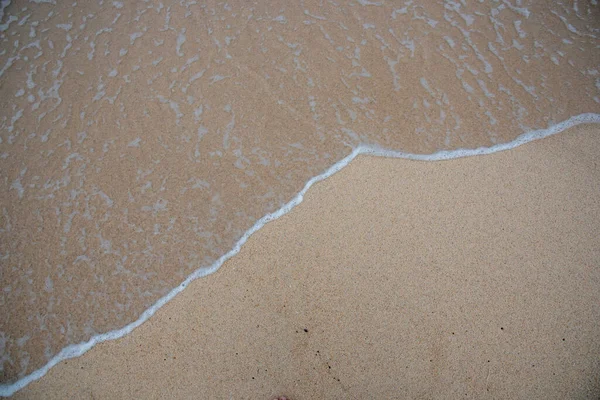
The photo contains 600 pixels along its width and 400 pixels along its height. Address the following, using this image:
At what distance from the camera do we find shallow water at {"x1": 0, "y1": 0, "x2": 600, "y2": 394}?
211 centimetres

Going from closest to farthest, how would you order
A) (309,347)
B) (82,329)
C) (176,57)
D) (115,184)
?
(309,347) < (82,329) < (115,184) < (176,57)

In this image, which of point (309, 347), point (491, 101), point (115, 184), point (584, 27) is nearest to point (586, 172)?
point (491, 101)

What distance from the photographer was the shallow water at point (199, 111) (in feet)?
6.93

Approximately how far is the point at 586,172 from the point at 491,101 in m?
0.74

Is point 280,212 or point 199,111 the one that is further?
point 199,111

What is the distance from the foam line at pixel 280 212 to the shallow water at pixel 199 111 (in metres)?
0.04

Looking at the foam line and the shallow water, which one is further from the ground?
the shallow water

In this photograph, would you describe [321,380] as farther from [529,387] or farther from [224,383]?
[529,387]

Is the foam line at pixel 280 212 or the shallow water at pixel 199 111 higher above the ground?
the shallow water at pixel 199 111

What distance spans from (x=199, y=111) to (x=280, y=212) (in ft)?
3.19

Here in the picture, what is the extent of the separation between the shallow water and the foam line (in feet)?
0.13

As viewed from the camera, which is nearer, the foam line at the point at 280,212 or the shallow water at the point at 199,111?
the foam line at the point at 280,212

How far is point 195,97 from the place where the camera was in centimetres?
277

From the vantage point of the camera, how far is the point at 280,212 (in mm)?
2221
